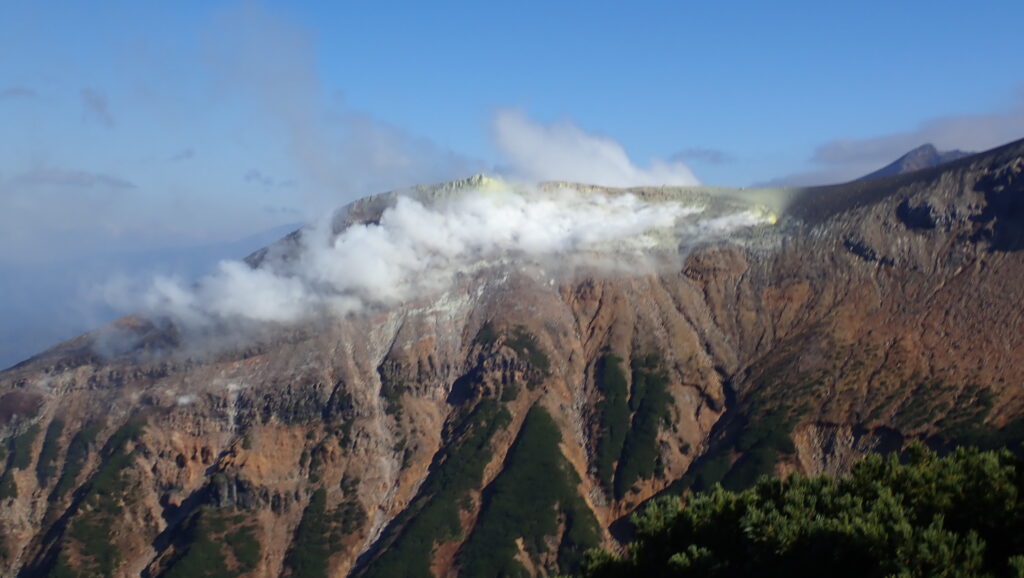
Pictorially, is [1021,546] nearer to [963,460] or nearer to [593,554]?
[963,460]

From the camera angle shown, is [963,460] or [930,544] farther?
[963,460]

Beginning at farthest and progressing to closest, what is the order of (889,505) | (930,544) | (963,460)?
(963,460) < (889,505) < (930,544)

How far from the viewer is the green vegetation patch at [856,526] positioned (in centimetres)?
6047

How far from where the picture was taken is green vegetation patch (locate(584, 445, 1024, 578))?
6047 centimetres

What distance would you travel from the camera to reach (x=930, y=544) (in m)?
59.4

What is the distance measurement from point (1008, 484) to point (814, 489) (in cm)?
1435

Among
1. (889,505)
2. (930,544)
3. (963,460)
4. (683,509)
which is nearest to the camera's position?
(930,544)

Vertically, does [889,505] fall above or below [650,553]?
above

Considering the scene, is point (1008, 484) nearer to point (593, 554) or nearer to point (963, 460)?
point (963, 460)

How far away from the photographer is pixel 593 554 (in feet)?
278

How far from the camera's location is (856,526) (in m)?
63.4

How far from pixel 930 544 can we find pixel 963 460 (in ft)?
62.3

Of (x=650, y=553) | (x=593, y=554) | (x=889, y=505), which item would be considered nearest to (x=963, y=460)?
(x=889, y=505)

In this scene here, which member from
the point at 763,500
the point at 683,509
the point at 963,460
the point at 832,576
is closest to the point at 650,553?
the point at 683,509
